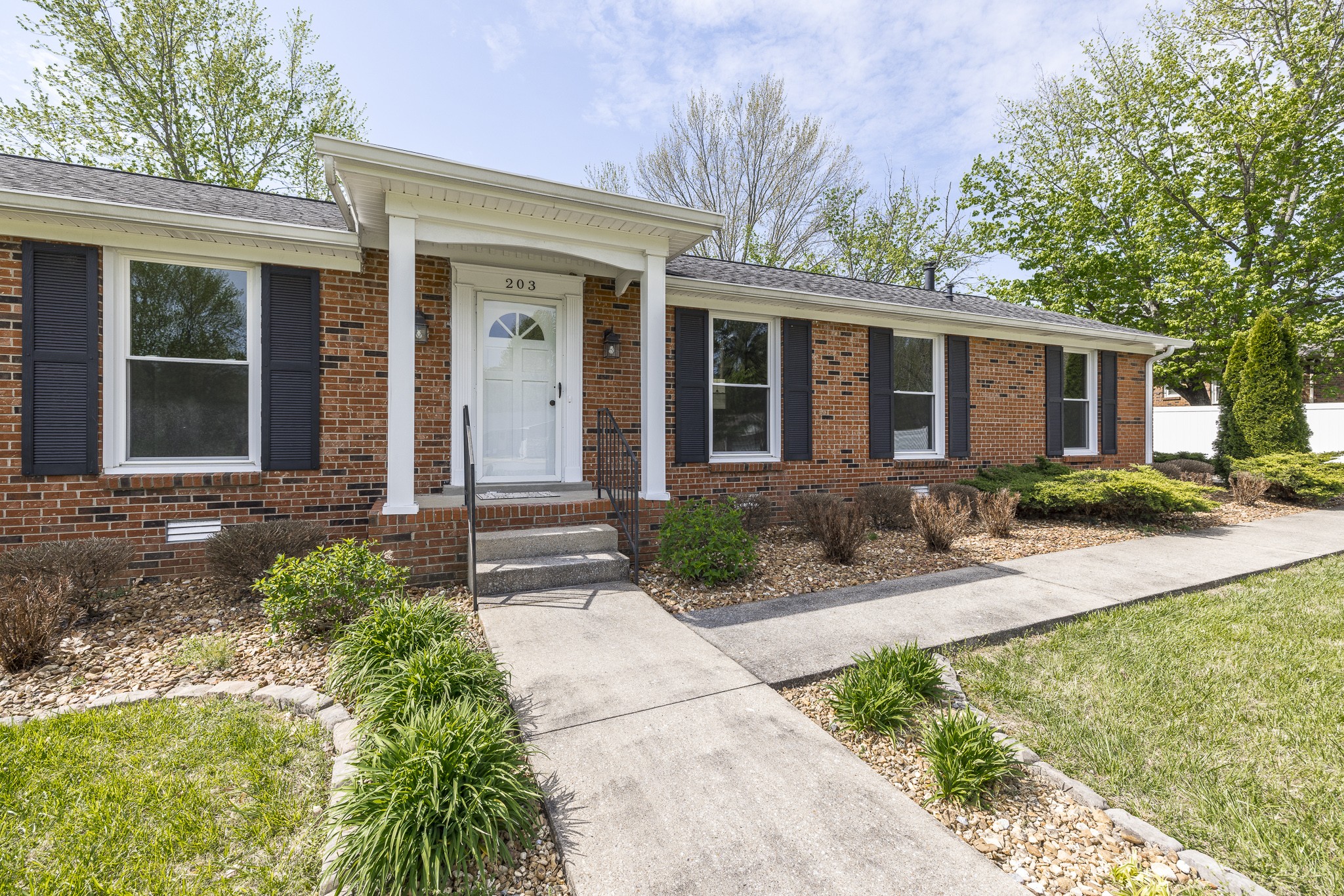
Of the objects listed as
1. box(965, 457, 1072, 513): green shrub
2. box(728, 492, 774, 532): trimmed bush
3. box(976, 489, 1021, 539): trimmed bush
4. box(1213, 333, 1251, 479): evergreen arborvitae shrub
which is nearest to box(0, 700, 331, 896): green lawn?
box(728, 492, 774, 532): trimmed bush

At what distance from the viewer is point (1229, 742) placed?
241 centimetres

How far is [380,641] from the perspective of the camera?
113 inches

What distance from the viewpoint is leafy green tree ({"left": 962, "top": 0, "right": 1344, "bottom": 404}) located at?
44.4 feet

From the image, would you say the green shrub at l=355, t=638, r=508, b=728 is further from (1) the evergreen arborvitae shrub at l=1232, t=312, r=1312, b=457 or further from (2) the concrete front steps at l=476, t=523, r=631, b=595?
(1) the evergreen arborvitae shrub at l=1232, t=312, r=1312, b=457

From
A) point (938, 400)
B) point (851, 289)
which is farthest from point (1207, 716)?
point (851, 289)

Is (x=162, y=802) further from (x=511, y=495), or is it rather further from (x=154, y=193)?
(x=154, y=193)

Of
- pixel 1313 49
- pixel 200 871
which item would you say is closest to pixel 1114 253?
pixel 1313 49

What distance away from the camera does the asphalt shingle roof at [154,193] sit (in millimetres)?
4609

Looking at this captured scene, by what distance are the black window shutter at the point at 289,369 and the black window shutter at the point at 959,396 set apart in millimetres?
7990

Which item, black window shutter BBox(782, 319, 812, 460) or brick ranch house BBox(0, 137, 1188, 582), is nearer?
brick ranch house BBox(0, 137, 1188, 582)

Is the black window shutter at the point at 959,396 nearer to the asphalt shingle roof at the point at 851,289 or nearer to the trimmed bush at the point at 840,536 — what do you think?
the asphalt shingle roof at the point at 851,289

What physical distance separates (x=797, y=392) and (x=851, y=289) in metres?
2.35

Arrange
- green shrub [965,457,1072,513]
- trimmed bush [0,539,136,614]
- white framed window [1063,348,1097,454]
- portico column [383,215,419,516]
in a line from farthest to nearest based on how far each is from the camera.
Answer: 1. white framed window [1063,348,1097,454]
2. green shrub [965,457,1072,513]
3. portico column [383,215,419,516]
4. trimmed bush [0,539,136,614]

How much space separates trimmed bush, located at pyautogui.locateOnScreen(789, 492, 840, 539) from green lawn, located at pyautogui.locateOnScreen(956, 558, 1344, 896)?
2.38 meters
